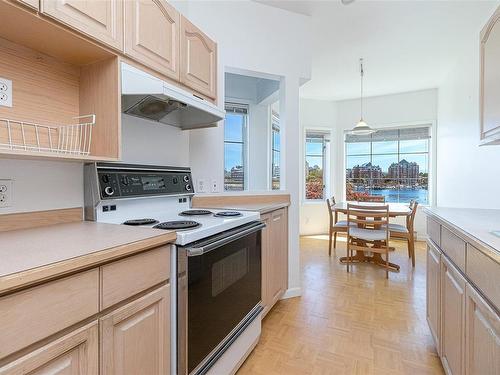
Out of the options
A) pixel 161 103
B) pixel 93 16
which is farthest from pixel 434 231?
pixel 93 16

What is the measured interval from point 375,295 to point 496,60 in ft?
6.78

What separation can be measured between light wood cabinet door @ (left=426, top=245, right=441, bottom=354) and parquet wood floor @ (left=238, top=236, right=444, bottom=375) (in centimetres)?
19

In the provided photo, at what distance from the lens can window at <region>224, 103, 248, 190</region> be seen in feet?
12.0

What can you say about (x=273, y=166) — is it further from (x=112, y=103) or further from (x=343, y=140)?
(x=112, y=103)

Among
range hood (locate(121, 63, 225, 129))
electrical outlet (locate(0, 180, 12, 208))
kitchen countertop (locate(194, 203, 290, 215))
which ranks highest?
range hood (locate(121, 63, 225, 129))

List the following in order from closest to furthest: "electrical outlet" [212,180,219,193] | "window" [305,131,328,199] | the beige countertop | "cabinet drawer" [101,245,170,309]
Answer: "cabinet drawer" [101,245,170,309] < the beige countertop < "electrical outlet" [212,180,219,193] < "window" [305,131,328,199]

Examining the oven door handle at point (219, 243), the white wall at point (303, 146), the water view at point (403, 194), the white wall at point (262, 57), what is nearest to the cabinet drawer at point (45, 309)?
the oven door handle at point (219, 243)

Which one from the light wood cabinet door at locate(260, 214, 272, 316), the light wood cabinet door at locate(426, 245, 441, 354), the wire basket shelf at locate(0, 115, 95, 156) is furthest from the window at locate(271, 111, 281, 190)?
the wire basket shelf at locate(0, 115, 95, 156)

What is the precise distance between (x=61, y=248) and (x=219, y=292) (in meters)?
0.73

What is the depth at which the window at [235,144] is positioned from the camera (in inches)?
144

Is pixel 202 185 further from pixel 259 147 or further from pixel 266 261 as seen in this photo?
pixel 259 147

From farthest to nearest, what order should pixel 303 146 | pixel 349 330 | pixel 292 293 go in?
pixel 303 146 → pixel 292 293 → pixel 349 330

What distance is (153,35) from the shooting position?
4.50 ft

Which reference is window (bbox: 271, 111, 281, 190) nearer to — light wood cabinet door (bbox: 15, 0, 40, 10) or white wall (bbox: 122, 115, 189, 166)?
white wall (bbox: 122, 115, 189, 166)
